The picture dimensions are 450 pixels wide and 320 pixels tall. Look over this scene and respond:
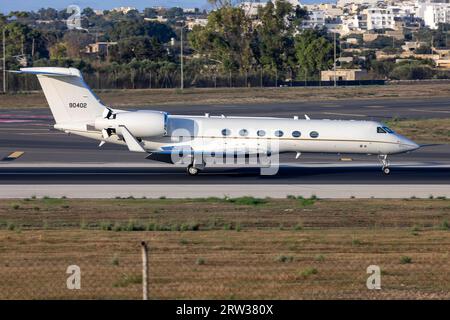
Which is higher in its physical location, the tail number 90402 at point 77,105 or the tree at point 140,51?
the tree at point 140,51

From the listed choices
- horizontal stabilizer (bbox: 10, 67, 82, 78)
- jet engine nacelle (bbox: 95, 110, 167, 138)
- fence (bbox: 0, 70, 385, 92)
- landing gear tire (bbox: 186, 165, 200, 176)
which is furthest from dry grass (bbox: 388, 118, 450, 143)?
fence (bbox: 0, 70, 385, 92)

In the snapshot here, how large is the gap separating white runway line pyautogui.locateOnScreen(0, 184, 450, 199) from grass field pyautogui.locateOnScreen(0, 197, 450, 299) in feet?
4.83

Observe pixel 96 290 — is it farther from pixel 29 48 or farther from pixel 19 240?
pixel 29 48

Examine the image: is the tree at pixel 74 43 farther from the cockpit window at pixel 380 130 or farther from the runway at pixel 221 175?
the cockpit window at pixel 380 130

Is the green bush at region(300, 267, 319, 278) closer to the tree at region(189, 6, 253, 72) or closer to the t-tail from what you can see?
the t-tail

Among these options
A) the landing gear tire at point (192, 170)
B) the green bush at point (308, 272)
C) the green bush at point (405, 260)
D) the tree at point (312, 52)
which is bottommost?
the landing gear tire at point (192, 170)

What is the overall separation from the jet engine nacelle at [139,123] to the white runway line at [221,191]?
299 cm

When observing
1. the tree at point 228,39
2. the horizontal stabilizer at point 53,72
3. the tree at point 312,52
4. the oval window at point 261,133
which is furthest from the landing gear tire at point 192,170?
the tree at point 312,52

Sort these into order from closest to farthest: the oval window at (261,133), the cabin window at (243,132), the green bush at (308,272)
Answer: the green bush at (308,272) < the cabin window at (243,132) < the oval window at (261,133)

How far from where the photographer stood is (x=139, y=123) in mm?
37156

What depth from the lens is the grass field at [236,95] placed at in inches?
3209

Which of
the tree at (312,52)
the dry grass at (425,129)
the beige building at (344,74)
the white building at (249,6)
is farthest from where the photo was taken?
the white building at (249,6)

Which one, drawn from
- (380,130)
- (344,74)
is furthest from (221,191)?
(344,74)
